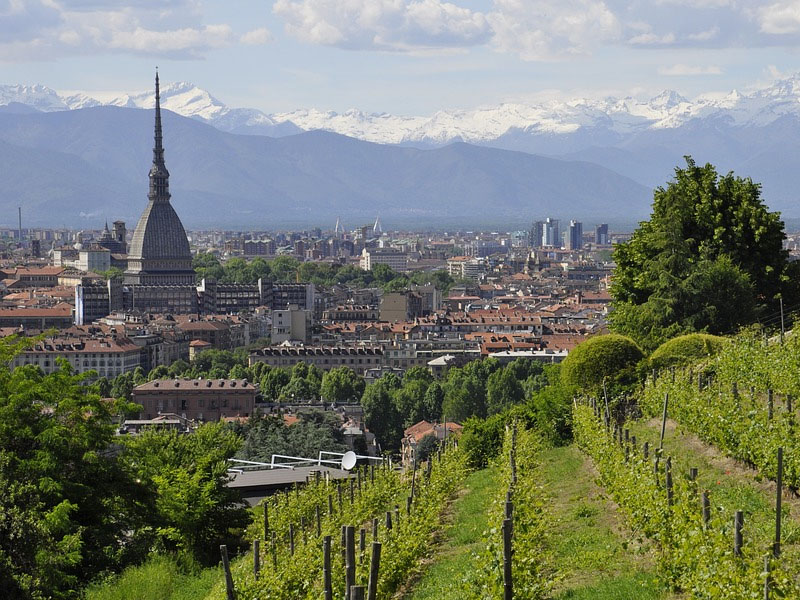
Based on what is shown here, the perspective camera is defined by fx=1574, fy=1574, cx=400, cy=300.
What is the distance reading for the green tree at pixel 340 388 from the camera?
245 feet

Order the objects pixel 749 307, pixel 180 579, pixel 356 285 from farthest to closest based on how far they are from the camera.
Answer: pixel 356 285 → pixel 749 307 → pixel 180 579

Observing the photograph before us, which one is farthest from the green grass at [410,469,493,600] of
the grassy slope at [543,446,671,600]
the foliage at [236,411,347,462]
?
the foliage at [236,411,347,462]

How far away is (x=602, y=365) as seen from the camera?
26.8 m

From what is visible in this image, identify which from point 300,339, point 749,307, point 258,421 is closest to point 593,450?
point 749,307

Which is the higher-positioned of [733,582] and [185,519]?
[733,582]

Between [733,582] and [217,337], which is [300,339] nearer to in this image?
[217,337]

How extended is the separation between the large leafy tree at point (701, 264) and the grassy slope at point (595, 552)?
13333 mm

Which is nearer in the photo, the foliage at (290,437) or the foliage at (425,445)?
the foliage at (425,445)

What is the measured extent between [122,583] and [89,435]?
9.19 feet

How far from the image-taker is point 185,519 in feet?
69.6

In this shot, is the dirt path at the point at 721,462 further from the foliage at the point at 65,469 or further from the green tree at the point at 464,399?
the green tree at the point at 464,399

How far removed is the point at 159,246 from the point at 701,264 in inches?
5612

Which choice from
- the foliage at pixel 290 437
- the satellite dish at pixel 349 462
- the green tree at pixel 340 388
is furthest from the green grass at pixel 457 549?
the green tree at pixel 340 388

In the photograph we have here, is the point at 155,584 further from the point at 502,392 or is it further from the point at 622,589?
the point at 502,392
